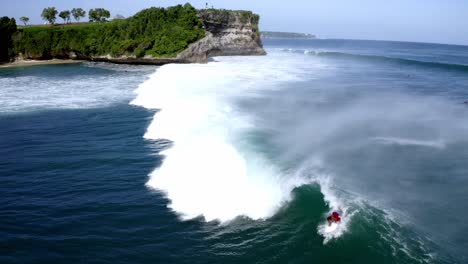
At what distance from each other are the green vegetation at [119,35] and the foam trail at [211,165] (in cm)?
4167

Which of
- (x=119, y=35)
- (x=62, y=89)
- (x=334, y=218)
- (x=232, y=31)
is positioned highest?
(x=232, y=31)

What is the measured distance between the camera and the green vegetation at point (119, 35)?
73.8 m

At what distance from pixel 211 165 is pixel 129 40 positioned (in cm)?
6230

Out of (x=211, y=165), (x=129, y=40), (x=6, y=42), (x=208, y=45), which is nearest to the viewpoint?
(x=211, y=165)

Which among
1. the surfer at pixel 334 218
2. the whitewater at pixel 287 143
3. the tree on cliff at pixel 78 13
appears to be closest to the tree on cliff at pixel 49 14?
the tree on cliff at pixel 78 13

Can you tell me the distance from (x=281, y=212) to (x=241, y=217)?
1.44m

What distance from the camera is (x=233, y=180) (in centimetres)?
1642

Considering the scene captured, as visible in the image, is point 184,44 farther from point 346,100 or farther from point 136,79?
point 346,100

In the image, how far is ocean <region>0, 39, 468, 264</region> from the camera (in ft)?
39.0

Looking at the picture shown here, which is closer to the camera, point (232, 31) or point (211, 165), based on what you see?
point (211, 165)

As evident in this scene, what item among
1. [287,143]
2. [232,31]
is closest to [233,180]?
[287,143]

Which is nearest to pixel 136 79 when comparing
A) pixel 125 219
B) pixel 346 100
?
pixel 346 100

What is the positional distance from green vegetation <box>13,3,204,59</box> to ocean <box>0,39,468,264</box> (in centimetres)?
4148

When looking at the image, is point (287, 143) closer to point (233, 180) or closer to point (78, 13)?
point (233, 180)
